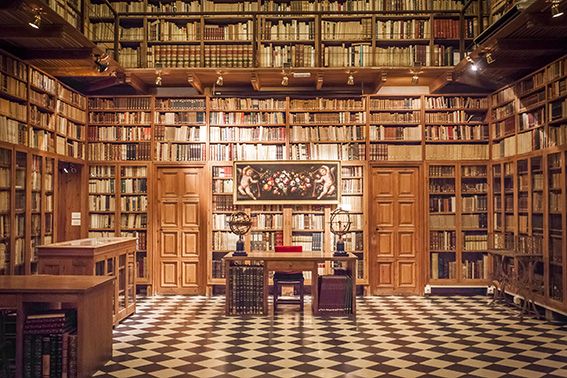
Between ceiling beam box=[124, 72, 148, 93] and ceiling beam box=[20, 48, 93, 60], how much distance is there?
1.44m

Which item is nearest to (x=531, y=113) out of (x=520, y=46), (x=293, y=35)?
(x=520, y=46)

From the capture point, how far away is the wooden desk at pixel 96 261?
6.54m

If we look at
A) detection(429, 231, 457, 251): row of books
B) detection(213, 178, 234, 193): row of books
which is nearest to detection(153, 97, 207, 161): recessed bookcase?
detection(213, 178, 234, 193): row of books

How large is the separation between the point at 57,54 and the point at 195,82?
234cm

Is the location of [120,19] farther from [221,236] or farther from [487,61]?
[487,61]

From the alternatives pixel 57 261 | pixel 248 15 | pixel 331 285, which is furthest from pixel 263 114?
pixel 57 261

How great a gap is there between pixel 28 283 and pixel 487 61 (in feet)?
20.2

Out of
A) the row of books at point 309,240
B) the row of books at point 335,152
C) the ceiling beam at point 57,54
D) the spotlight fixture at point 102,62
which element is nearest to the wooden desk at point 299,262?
the row of books at point 309,240

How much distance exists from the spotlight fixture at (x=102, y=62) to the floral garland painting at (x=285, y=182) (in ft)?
8.81

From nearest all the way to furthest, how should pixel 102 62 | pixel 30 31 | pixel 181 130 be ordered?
pixel 30 31
pixel 102 62
pixel 181 130

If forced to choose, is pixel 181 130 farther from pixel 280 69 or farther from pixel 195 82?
pixel 280 69

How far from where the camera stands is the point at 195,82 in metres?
9.80

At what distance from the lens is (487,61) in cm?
806

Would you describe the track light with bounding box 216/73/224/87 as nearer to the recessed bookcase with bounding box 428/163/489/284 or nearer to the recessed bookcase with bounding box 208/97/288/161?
the recessed bookcase with bounding box 208/97/288/161
